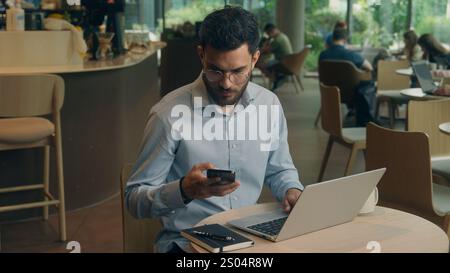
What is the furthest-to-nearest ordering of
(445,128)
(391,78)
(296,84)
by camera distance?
(296,84)
(391,78)
(445,128)

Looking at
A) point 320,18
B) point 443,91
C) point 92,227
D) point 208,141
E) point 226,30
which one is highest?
point 226,30

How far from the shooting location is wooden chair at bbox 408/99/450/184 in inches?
155

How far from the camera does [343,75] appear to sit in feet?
24.7

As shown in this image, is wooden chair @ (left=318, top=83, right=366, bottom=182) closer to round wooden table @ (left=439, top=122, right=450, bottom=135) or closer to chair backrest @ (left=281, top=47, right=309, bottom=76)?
round wooden table @ (left=439, top=122, right=450, bottom=135)

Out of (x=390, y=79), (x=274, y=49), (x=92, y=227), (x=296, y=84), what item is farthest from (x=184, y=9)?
(x=92, y=227)

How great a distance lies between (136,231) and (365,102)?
5408 mm

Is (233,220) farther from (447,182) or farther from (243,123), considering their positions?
(447,182)

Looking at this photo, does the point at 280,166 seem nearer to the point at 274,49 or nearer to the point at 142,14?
the point at 142,14

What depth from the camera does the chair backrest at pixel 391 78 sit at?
7086 mm

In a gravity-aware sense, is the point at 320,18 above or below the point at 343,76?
above

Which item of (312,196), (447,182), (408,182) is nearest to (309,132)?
(447,182)

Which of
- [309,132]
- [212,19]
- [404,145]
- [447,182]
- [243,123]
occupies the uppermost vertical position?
[212,19]

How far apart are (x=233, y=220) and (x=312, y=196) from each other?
1.20 feet

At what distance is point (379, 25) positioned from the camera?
532 inches
